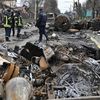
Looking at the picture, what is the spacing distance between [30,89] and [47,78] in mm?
2253

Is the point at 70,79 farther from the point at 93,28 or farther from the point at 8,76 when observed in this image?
the point at 93,28

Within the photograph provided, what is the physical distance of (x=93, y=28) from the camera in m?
34.6

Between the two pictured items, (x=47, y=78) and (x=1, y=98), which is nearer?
(x=1, y=98)

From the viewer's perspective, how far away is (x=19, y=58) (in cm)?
1355

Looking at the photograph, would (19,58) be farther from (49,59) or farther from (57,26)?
(57,26)

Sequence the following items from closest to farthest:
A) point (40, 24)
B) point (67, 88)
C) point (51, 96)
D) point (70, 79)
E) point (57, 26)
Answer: point (51, 96) < point (67, 88) < point (70, 79) < point (40, 24) < point (57, 26)

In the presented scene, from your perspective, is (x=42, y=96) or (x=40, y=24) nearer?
(x=42, y=96)

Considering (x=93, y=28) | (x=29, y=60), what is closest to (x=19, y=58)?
(x=29, y=60)

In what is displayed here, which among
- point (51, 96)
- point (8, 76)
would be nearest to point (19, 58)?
point (8, 76)

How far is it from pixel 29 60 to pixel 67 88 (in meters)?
3.65

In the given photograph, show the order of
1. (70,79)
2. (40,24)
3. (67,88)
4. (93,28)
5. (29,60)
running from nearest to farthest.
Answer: (67,88) < (70,79) < (29,60) < (40,24) < (93,28)

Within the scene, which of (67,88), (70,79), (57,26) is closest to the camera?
(67,88)

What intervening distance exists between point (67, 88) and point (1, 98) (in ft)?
7.01

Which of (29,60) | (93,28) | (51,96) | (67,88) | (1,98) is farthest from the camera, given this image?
(93,28)
